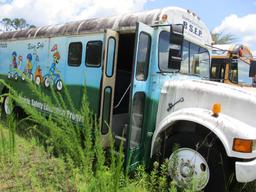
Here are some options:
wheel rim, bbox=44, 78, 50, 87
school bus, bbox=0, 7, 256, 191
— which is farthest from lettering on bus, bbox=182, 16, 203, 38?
wheel rim, bbox=44, 78, 50, 87

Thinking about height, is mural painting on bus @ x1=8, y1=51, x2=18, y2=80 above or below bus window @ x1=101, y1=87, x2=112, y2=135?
above

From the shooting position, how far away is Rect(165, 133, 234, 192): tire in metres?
3.24

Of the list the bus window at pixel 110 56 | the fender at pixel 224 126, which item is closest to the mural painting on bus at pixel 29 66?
the bus window at pixel 110 56

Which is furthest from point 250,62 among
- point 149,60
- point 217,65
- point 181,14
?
point 149,60

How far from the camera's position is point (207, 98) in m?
3.51

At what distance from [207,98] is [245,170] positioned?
100 cm

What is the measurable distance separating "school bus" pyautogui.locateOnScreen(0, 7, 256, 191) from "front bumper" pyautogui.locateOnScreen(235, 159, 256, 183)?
0.01 metres

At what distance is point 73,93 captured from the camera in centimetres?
507

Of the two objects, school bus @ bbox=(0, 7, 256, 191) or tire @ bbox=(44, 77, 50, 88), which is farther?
tire @ bbox=(44, 77, 50, 88)

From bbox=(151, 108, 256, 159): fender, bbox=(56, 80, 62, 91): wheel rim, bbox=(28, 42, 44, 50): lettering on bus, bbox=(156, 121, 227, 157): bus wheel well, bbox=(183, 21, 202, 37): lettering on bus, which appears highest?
bbox=(183, 21, 202, 37): lettering on bus

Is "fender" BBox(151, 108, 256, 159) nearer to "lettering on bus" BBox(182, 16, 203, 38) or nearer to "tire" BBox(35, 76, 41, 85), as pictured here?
"lettering on bus" BBox(182, 16, 203, 38)

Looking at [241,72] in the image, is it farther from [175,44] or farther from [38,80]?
[38,80]

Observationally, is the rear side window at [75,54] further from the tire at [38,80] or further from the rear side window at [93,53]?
the tire at [38,80]

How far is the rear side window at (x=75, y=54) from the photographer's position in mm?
4961
